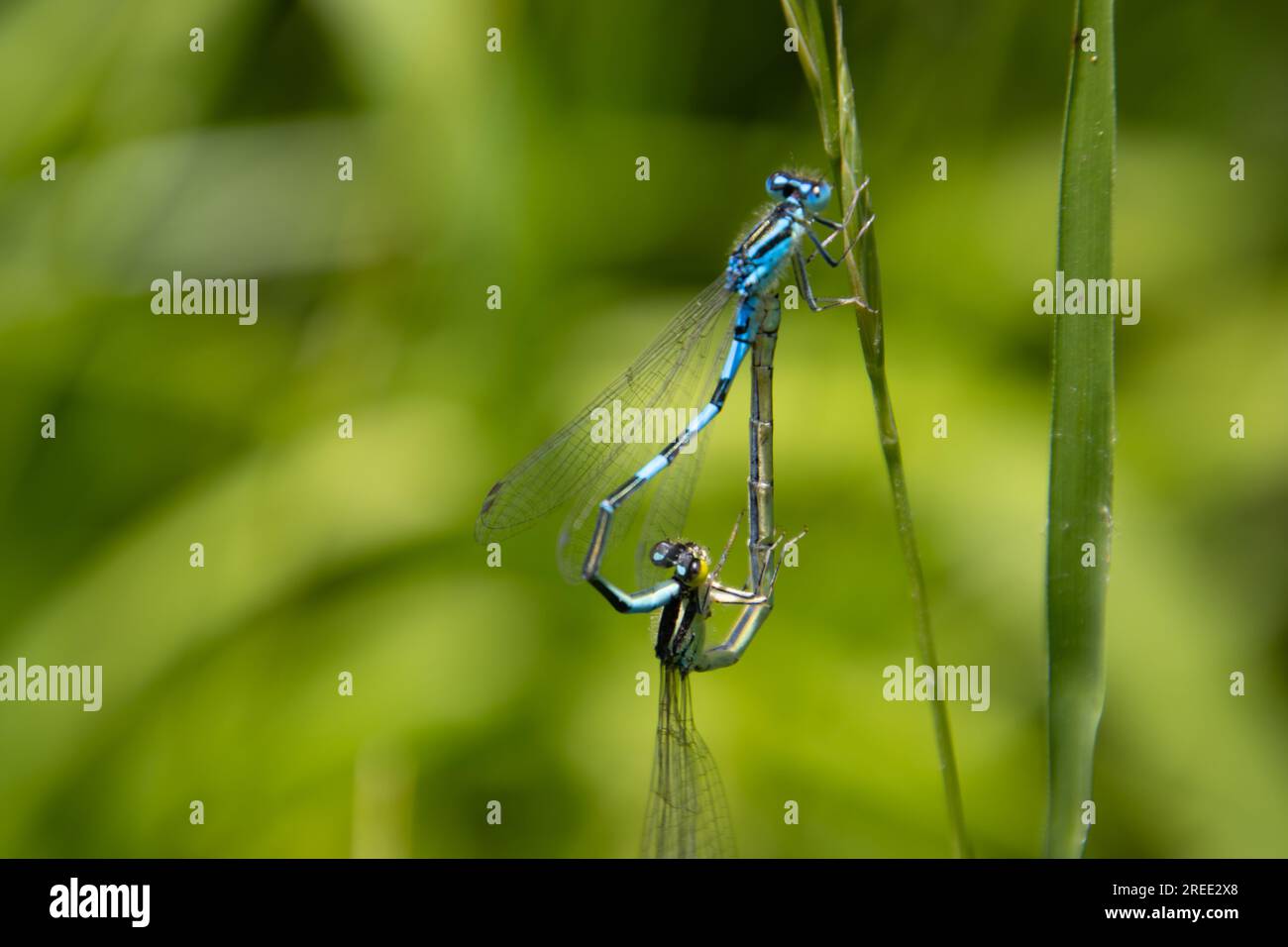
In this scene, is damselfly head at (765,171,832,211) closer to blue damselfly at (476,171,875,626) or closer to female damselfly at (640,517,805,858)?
blue damselfly at (476,171,875,626)

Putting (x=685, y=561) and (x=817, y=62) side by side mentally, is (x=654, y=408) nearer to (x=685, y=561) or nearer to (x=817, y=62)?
(x=685, y=561)

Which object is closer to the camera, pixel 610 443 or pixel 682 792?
pixel 682 792

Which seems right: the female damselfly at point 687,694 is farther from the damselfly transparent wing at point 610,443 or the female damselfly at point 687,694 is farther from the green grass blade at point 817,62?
the green grass blade at point 817,62

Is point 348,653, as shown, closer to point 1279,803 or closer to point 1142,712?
point 1142,712

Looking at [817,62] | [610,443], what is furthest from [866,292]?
[610,443]

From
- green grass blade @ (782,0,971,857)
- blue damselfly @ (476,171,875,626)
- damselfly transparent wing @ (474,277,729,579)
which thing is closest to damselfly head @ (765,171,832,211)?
blue damselfly @ (476,171,875,626)

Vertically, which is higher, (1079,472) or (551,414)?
(551,414)
